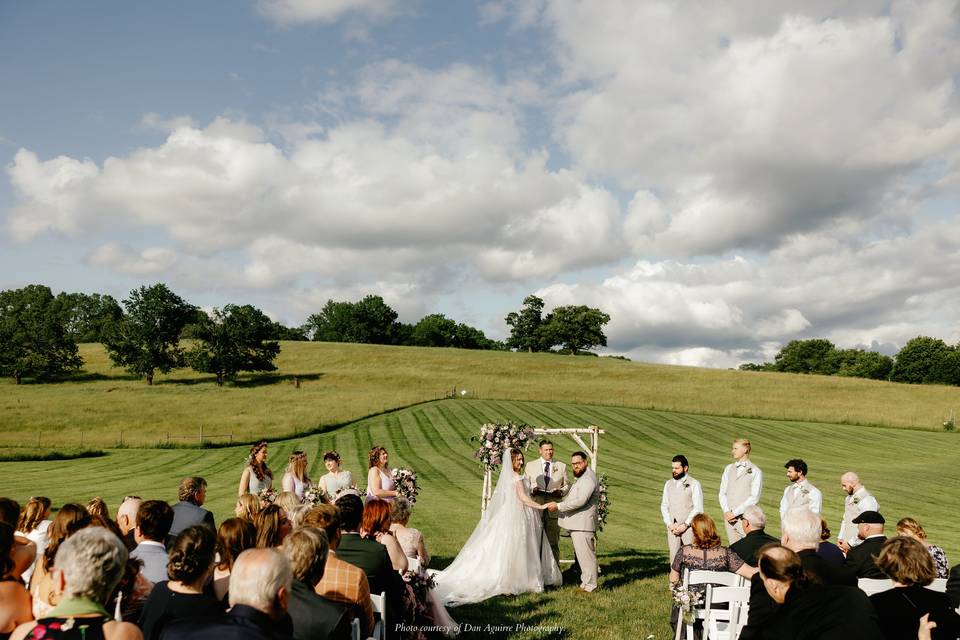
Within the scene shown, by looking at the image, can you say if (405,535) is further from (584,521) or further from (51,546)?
(584,521)

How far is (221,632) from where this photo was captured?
10.7 feet

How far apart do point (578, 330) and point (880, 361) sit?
58.5 metres

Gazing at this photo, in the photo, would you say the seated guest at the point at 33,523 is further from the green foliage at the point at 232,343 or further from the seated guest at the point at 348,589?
the green foliage at the point at 232,343

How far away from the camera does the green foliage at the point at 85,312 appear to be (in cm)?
11738

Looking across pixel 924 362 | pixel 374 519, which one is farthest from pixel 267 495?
pixel 924 362

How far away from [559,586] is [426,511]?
10.4 metres

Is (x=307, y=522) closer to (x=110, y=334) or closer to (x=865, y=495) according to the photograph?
(x=865, y=495)

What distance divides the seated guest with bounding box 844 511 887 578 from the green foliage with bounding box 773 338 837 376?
460ft

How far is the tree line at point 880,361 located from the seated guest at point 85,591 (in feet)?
425

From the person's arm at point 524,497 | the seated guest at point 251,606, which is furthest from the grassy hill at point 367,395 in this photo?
the seated guest at point 251,606

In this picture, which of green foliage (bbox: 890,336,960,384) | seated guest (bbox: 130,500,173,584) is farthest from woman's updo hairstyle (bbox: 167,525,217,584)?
green foliage (bbox: 890,336,960,384)

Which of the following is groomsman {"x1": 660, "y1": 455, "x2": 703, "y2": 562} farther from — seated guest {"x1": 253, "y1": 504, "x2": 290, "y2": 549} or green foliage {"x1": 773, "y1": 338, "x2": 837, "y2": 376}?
green foliage {"x1": 773, "y1": 338, "x2": 837, "y2": 376}

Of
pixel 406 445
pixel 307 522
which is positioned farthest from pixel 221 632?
pixel 406 445

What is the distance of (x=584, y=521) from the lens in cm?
1063
